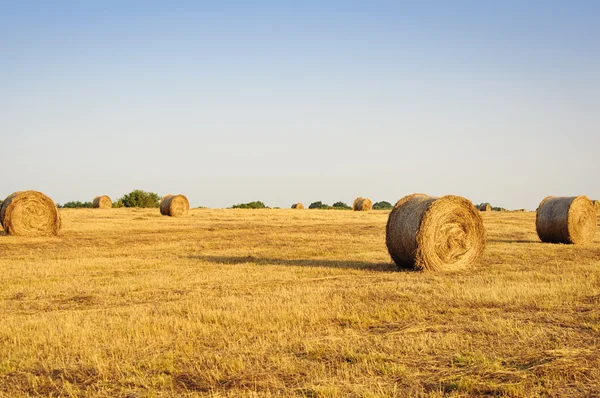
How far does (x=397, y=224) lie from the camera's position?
14.8 metres

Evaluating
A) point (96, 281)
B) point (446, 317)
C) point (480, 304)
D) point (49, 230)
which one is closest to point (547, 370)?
point (446, 317)

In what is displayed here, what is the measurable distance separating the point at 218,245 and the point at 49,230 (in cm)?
850

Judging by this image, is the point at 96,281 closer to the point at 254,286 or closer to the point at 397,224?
the point at 254,286

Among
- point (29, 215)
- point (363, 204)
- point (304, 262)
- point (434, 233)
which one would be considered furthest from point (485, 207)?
point (304, 262)

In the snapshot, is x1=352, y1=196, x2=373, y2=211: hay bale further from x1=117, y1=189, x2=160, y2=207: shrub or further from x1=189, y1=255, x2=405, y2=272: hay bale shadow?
x1=189, y1=255, x2=405, y2=272: hay bale shadow

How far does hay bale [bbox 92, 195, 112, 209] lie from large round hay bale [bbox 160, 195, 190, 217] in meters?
14.8

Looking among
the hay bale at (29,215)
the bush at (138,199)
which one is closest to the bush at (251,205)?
the bush at (138,199)

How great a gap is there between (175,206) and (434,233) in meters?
26.5

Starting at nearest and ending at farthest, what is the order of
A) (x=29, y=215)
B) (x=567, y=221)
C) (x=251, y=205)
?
(x=567, y=221) → (x=29, y=215) → (x=251, y=205)

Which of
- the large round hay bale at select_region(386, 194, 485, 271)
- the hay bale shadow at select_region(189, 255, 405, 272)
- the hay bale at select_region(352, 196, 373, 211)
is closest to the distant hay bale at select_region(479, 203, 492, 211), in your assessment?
the hay bale at select_region(352, 196, 373, 211)

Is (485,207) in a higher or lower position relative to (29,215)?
higher

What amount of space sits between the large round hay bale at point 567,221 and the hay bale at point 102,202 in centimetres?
3948

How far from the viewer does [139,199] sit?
198ft

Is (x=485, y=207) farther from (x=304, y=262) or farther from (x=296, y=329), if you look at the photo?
(x=296, y=329)
